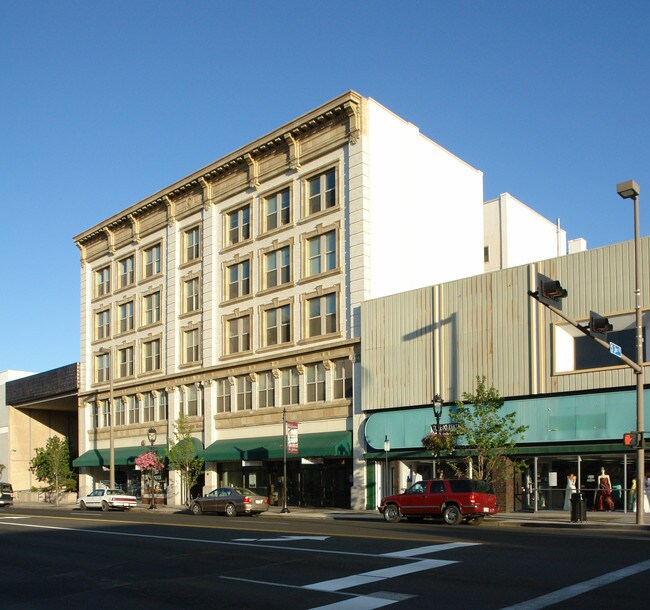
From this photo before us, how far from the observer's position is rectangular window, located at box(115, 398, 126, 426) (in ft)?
199

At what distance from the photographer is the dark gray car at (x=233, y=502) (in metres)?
36.6

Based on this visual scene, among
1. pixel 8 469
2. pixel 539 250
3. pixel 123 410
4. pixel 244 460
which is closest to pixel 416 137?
pixel 539 250

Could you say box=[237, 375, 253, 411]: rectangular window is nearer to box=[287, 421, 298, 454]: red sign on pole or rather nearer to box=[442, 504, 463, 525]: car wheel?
box=[287, 421, 298, 454]: red sign on pole

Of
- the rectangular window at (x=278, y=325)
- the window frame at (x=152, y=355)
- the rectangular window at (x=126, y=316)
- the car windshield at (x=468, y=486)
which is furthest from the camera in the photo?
the rectangular window at (x=126, y=316)

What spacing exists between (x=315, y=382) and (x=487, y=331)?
11256 mm

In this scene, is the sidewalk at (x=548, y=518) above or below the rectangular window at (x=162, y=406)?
below

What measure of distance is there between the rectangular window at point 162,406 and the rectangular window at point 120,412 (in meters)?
5.36

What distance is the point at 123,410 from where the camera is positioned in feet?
199

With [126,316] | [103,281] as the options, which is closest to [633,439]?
[126,316]

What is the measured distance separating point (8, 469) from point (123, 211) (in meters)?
27.7

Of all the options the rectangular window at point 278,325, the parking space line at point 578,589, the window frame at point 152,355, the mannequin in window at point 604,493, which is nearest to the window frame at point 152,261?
the window frame at point 152,355

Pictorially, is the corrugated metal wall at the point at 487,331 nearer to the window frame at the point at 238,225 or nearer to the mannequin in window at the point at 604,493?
the mannequin in window at the point at 604,493

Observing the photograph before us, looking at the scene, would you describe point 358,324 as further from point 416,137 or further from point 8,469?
point 8,469

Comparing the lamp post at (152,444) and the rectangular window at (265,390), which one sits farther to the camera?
the lamp post at (152,444)
